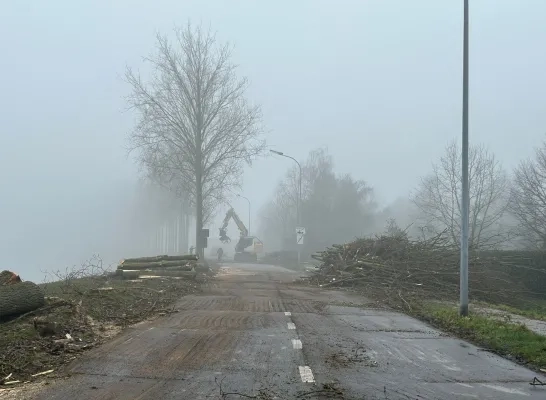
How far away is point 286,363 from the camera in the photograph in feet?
25.8

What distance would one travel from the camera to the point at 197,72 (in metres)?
37.3

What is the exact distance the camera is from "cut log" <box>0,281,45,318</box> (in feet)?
32.6

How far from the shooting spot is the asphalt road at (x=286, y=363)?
6.38 m

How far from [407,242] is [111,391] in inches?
755

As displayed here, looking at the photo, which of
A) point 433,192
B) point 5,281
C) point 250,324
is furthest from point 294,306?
point 433,192

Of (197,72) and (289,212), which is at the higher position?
(197,72)

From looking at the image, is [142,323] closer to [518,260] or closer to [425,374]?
[425,374]

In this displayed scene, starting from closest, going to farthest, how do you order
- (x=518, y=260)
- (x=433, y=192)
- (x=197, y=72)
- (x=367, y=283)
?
(x=367, y=283)
(x=518, y=260)
(x=197, y=72)
(x=433, y=192)

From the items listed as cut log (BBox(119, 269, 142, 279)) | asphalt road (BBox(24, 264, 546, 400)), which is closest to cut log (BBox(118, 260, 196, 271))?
cut log (BBox(119, 269, 142, 279))

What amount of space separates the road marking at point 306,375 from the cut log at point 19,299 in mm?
5825

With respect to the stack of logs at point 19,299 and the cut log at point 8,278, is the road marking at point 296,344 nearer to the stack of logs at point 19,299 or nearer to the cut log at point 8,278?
the stack of logs at point 19,299

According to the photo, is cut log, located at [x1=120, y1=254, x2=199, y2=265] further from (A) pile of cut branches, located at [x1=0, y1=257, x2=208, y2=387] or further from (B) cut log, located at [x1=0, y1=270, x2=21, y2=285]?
(B) cut log, located at [x1=0, y1=270, x2=21, y2=285]

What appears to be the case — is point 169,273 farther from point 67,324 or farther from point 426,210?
point 426,210

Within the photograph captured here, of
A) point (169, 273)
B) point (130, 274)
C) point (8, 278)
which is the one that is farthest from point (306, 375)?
point (169, 273)
